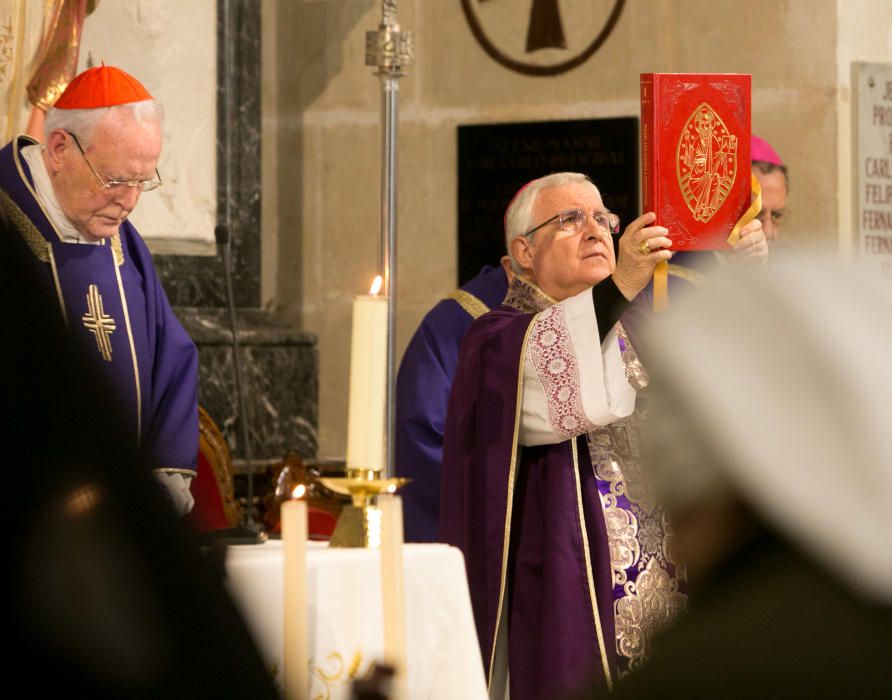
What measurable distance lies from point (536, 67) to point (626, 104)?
48 cm

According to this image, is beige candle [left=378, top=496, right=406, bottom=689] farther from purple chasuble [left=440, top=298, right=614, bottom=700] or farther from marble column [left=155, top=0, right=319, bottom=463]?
marble column [left=155, top=0, right=319, bottom=463]

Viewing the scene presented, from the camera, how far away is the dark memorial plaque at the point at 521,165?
7078 millimetres

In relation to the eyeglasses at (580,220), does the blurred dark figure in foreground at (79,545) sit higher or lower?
lower

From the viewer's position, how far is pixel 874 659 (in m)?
0.82

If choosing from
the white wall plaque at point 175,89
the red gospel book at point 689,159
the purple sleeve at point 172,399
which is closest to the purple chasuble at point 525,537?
the red gospel book at point 689,159

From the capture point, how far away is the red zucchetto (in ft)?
13.9

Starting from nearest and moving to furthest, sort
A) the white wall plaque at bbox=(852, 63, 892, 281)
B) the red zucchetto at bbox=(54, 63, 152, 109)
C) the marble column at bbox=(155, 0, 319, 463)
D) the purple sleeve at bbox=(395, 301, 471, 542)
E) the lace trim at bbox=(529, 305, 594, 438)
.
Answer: the lace trim at bbox=(529, 305, 594, 438)
the red zucchetto at bbox=(54, 63, 152, 109)
the purple sleeve at bbox=(395, 301, 471, 542)
the marble column at bbox=(155, 0, 319, 463)
the white wall plaque at bbox=(852, 63, 892, 281)

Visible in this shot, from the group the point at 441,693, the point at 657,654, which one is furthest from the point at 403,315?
the point at 657,654

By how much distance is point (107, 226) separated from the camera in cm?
415

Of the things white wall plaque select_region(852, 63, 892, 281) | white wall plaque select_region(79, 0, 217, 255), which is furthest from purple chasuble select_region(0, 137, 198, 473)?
white wall plaque select_region(852, 63, 892, 281)

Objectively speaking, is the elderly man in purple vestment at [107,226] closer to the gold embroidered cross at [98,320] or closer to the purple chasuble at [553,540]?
the gold embroidered cross at [98,320]

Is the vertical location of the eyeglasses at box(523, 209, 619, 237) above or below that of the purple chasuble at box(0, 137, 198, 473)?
above

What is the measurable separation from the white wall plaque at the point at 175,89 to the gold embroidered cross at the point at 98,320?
2338 millimetres

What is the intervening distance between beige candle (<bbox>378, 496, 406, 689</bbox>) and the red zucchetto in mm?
2596
